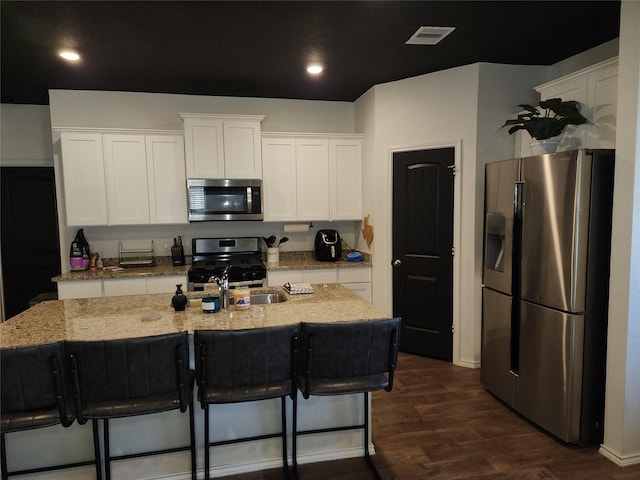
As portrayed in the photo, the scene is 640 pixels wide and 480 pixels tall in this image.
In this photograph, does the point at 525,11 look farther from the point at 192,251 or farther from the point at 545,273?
the point at 192,251

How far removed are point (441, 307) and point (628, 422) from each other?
1.75 meters

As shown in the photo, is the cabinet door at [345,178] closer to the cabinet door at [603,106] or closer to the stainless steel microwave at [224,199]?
the stainless steel microwave at [224,199]

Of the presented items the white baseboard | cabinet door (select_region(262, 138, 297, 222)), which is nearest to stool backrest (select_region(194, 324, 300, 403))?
the white baseboard

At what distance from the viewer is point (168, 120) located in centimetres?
445

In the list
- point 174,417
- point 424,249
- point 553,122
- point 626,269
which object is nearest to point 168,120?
point 424,249

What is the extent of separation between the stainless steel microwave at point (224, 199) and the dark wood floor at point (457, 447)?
2.24 meters

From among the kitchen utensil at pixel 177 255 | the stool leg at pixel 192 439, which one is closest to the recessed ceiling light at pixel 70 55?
the kitchen utensil at pixel 177 255

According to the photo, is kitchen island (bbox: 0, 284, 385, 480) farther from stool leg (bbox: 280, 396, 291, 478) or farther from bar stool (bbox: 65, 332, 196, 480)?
bar stool (bbox: 65, 332, 196, 480)

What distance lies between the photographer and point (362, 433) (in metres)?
2.45

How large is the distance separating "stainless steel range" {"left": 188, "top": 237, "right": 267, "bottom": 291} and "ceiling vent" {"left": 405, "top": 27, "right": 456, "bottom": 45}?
97.4 inches

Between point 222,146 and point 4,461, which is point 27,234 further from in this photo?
point 4,461

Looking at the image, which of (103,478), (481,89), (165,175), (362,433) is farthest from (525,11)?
(103,478)

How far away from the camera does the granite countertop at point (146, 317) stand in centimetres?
202

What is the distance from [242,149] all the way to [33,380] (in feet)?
9.81
